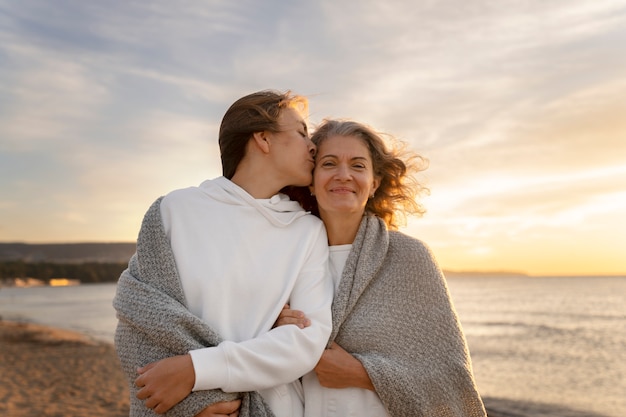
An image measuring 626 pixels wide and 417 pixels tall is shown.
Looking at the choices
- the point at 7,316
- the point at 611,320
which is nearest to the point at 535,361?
the point at 611,320

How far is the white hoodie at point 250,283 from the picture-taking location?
2.26m

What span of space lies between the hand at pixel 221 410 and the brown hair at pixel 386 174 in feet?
3.24

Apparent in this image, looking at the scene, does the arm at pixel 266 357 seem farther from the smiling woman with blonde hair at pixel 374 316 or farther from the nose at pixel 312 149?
the nose at pixel 312 149

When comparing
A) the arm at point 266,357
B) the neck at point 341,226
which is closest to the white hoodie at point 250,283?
the arm at point 266,357

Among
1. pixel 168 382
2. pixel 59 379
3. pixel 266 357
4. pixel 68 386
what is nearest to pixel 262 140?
pixel 266 357

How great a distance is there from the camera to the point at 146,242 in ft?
8.15

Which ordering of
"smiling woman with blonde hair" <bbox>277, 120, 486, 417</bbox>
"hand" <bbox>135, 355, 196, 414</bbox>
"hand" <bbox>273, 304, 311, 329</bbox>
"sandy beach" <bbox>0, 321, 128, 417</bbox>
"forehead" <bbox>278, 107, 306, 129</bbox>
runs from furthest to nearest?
"sandy beach" <bbox>0, 321, 128, 417</bbox>, "forehead" <bbox>278, 107, 306, 129</bbox>, "smiling woman with blonde hair" <bbox>277, 120, 486, 417</bbox>, "hand" <bbox>273, 304, 311, 329</bbox>, "hand" <bbox>135, 355, 196, 414</bbox>

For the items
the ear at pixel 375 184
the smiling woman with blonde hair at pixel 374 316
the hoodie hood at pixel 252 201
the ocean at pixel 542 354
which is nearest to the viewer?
the smiling woman with blonde hair at pixel 374 316

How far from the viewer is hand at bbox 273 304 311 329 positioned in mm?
2365

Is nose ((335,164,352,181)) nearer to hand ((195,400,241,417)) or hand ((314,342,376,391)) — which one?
hand ((314,342,376,391))

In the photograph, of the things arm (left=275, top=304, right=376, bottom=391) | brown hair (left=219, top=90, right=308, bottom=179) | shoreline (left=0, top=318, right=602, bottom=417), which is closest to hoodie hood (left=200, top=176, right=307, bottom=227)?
brown hair (left=219, top=90, right=308, bottom=179)

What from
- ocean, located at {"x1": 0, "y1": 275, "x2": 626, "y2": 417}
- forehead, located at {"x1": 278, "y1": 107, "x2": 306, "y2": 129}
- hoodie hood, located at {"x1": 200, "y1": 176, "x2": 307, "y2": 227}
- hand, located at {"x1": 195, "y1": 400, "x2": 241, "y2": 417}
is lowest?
ocean, located at {"x1": 0, "y1": 275, "x2": 626, "y2": 417}

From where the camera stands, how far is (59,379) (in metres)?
11.4

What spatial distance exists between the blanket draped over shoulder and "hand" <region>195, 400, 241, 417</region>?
22 mm
